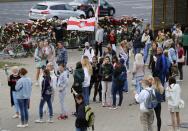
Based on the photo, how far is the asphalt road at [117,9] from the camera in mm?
45188

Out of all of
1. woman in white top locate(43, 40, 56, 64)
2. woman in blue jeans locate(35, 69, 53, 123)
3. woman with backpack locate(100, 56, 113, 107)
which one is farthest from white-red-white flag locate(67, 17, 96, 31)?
woman in blue jeans locate(35, 69, 53, 123)

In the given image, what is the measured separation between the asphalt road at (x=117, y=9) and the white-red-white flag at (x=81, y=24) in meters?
12.4

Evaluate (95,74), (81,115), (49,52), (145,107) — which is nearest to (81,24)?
(49,52)

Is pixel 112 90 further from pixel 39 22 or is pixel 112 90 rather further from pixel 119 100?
pixel 39 22

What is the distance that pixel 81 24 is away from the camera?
30.6 meters

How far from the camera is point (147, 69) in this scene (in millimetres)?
25219

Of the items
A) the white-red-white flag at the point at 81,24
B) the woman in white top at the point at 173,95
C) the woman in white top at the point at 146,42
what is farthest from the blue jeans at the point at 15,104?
the white-red-white flag at the point at 81,24

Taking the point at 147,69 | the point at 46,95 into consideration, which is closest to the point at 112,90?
the point at 46,95

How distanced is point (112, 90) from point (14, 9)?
34142 millimetres

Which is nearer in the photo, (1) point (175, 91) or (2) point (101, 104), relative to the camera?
(1) point (175, 91)

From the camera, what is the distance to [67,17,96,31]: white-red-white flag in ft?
98.9

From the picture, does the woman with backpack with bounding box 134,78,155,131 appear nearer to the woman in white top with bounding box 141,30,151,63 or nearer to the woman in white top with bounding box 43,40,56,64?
the woman in white top with bounding box 43,40,56,64

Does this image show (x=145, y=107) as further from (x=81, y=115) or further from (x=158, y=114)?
(x=81, y=115)

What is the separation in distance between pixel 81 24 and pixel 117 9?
1941 centimetres
